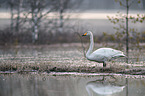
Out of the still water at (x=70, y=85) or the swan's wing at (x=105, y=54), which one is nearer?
the still water at (x=70, y=85)

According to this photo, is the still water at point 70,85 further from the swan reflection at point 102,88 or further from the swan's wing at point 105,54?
the swan's wing at point 105,54

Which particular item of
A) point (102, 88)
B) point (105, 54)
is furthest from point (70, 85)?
point (105, 54)

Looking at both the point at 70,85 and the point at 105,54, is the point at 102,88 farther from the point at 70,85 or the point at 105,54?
the point at 105,54

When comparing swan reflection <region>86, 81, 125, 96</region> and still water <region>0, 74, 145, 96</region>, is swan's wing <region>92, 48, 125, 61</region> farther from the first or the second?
swan reflection <region>86, 81, 125, 96</region>

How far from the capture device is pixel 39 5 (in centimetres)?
2827

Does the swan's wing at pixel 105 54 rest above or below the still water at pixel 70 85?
above

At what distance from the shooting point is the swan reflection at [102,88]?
812 cm

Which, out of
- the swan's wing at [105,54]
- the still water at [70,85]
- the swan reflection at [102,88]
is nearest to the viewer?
the still water at [70,85]

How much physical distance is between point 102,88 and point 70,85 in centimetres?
105

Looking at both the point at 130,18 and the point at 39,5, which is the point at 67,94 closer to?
the point at 130,18

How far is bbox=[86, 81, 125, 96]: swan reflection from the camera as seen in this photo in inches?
320

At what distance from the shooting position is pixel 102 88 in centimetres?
865

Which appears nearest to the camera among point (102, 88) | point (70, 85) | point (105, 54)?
point (102, 88)

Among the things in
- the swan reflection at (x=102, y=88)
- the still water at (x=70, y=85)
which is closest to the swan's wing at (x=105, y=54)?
the still water at (x=70, y=85)
